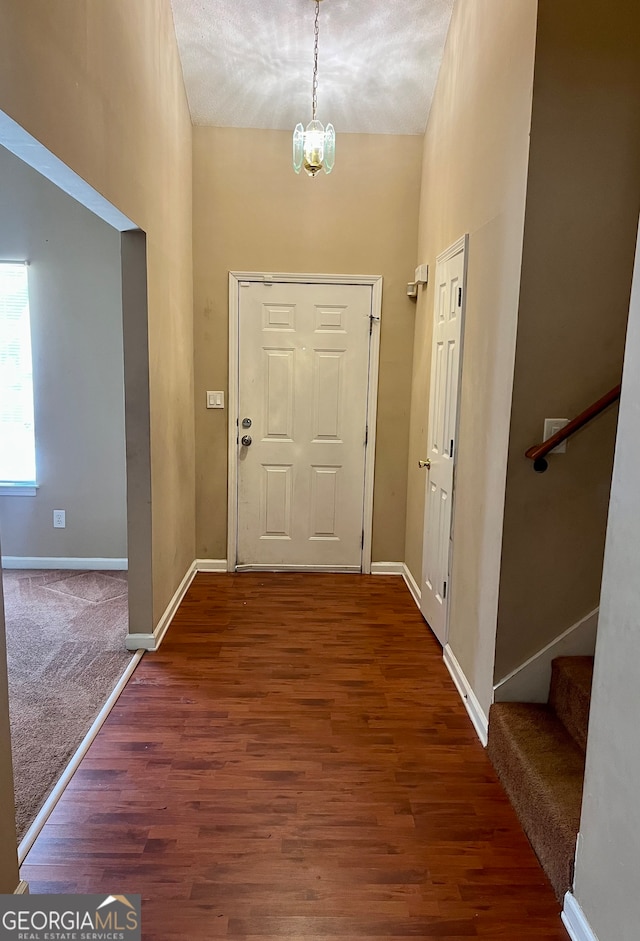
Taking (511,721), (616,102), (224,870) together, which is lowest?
(224,870)

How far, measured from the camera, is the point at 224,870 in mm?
1710

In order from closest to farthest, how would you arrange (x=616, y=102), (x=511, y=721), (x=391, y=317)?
(x=616, y=102)
(x=511, y=721)
(x=391, y=317)

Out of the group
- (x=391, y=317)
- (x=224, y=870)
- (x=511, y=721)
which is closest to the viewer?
(x=224, y=870)

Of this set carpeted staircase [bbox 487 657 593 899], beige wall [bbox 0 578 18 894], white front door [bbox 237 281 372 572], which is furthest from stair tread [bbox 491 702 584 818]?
white front door [bbox 237 281 372 572]

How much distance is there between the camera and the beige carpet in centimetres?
214

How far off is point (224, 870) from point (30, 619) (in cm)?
214

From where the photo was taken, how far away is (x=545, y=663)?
2.21 m

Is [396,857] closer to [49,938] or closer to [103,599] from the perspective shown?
[49,938]

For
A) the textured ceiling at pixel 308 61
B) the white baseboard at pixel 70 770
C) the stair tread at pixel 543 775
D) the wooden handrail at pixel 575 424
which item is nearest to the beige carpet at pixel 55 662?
the white baseboard at pixel 70 770

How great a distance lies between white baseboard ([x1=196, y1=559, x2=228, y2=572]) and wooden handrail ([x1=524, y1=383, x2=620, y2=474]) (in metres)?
2.68

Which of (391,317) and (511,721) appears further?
(391,317)

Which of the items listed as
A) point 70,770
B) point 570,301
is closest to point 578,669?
point 570,301

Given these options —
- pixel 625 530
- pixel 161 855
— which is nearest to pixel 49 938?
pixel 161 855

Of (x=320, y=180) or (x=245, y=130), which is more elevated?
(x=245, y=130)
